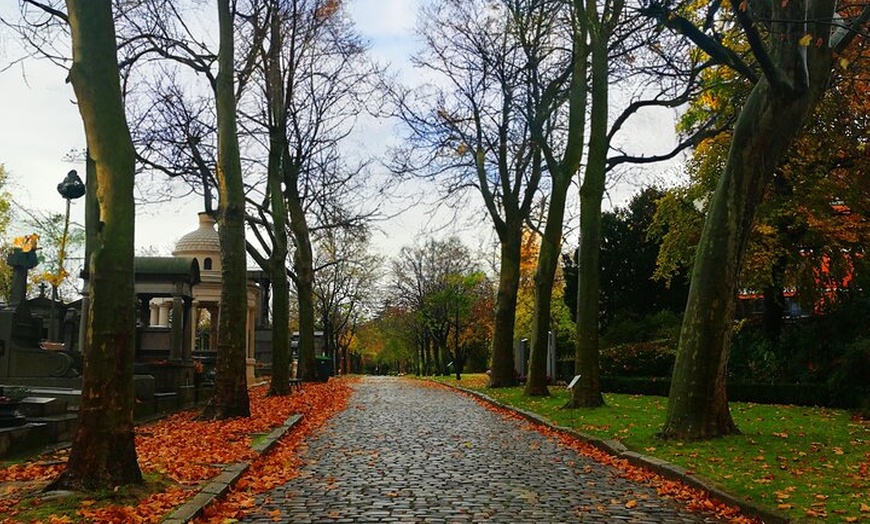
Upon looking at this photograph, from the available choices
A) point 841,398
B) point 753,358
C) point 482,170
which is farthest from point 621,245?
point 841,398

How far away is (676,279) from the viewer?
34469 mm

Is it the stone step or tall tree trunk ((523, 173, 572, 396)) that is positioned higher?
tall tree trunk ((523, 173, 572, 396))

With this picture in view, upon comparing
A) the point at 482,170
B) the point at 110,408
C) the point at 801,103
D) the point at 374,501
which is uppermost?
the point at 482,170

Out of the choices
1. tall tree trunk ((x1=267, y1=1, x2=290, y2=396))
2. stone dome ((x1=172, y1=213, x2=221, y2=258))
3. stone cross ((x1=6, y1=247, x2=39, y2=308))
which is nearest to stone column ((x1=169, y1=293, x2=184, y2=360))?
tall tree trunk ((x1=267, y1=1, x2=290, y2=396))

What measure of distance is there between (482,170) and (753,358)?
11.2 m

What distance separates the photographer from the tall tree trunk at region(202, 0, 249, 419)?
16172 millimetres

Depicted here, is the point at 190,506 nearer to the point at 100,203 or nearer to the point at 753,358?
the point at 100,203

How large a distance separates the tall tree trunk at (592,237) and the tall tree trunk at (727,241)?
5.88m

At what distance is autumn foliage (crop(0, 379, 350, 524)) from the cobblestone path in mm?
367

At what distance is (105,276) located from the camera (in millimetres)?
7875

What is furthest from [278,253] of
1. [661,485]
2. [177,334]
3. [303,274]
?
[661,485]

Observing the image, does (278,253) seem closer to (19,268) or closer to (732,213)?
(19,268)

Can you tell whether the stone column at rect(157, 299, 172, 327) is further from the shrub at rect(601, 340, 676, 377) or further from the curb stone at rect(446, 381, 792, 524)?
the curb stone at rect(446, 381, 792, 524)

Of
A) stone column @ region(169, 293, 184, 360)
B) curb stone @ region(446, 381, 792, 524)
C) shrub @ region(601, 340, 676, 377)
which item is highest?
stone column @ region(169, 293, 184, 360)
